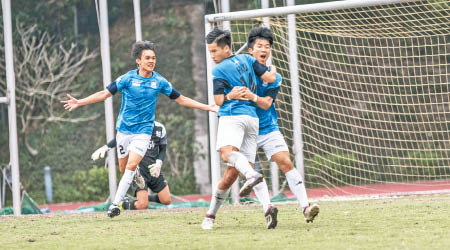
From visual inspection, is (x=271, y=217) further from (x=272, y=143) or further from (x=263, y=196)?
(x=272, y=143)

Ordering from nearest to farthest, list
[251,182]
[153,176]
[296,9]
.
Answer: [251,182]
[153,176]
[296,9]

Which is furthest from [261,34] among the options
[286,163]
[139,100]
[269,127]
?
[139,100]

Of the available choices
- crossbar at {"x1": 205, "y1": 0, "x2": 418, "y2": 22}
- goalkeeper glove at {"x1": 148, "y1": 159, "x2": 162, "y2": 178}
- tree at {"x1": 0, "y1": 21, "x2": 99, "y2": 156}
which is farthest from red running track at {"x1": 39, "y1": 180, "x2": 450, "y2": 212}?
tree at {"x1": 0, "y1": 21, "x2": 99, "y2": 156}

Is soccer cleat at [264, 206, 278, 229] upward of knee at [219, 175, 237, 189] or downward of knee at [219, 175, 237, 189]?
downward

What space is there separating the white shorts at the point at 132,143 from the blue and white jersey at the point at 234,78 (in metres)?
1.90

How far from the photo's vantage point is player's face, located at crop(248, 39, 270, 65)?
6.72 m

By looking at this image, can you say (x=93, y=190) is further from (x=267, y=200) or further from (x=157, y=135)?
(x=267, y=200)

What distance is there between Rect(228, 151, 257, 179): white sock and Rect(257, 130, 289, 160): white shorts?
1.93 feet

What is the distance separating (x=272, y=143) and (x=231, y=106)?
587 mm

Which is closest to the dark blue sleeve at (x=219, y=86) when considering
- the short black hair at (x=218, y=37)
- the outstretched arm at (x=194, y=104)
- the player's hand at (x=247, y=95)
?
the player's hand at (x=247, y=95)

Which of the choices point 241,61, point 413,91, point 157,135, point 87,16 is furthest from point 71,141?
point 241,61

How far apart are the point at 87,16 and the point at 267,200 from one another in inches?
596

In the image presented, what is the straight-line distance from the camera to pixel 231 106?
642 centimetres

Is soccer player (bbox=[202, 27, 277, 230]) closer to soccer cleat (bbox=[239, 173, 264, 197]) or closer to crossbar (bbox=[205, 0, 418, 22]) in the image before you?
soccer cleat (bbox=[239, 173, 264, 197])
